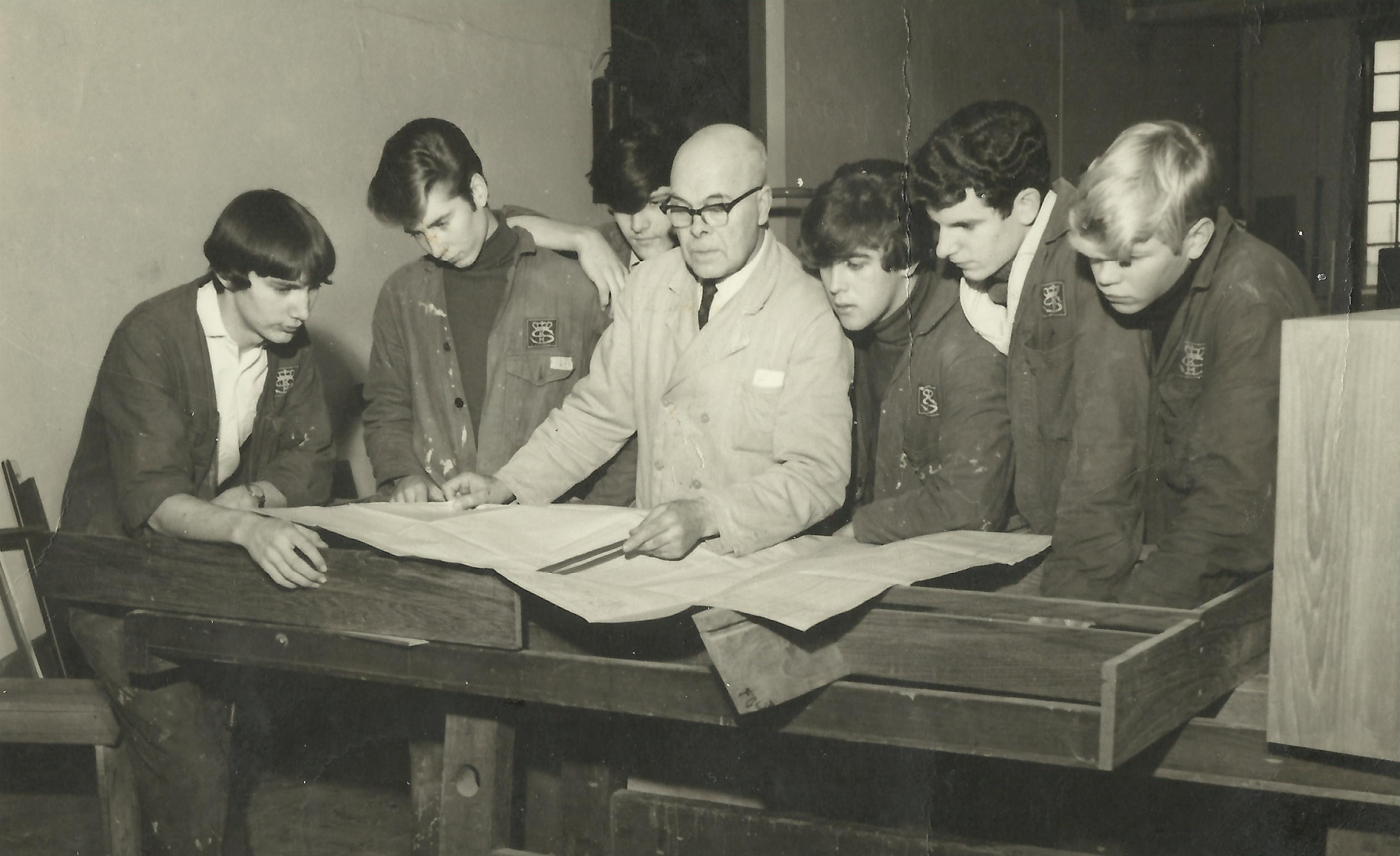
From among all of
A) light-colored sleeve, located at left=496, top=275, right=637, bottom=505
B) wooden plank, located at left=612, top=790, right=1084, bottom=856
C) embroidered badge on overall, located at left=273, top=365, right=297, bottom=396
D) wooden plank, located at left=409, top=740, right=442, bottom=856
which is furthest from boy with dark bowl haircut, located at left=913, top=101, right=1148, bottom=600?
embroidered badge on overall, located at left=273, top=365, right=297, bottom=396

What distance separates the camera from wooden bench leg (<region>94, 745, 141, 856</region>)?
2883 mm

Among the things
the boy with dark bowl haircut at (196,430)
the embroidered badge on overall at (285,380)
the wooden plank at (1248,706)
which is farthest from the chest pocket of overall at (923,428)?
the embroidered badge on overall at (285,380)

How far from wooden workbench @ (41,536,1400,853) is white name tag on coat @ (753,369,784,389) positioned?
588 mm

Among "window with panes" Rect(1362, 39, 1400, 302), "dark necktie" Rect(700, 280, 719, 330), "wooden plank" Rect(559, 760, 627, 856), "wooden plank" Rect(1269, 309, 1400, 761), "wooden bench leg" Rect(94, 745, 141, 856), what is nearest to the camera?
"wooden plank" Rect(1269, 309, 1400, 761)

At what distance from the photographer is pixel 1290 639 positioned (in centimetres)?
180

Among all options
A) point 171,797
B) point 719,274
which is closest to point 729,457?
point 719,274

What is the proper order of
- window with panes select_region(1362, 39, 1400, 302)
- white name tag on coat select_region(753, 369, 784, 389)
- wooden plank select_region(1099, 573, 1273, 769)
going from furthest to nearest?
1. window with panes select_region(1362, 39, 1400, 302)
2. white name tag on coat select_region(753, 369, 784, 389)
3. wooden plank select_region(1099, 573, 1273, 769)

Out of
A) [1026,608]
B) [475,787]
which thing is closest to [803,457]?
[1026,608]

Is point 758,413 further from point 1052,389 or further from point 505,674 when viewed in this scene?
point 505,674

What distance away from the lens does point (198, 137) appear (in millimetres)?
3305

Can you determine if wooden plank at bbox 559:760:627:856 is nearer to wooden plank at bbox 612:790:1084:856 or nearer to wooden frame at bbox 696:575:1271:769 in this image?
wooden plank at bbox 612:790:1084:856

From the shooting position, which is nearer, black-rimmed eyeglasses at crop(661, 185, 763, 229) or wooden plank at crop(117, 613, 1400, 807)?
wooden plank at crop(117, 613, 1400, 807)

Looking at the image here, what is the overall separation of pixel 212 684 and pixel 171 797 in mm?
286

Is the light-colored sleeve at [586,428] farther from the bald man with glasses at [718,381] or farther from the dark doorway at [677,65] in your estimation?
the dark doorway at [677,65]
